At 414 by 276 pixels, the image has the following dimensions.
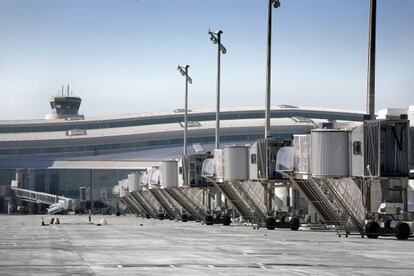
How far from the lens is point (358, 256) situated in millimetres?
39500

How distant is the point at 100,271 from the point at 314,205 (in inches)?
1642

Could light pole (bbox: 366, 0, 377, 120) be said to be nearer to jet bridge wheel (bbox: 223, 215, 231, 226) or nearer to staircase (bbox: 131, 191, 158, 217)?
jet bridge wheel (bbox: 223, 215, 231, 226)

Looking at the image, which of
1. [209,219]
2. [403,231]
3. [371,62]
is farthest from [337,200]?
[209,219]

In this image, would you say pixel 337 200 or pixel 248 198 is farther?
pixel 248 198

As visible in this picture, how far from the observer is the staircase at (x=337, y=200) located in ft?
204

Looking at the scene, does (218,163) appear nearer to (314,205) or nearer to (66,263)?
(314,205)

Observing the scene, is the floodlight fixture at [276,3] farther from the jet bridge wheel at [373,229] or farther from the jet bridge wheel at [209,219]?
the jet bridge wheel at [373,229]

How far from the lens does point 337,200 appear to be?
63.9 m

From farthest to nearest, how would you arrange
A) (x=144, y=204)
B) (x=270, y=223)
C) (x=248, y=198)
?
(x=144, y=204)
(x=248, y=198)
(x=270, y=223)

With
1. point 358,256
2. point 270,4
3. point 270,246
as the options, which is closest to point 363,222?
point 270,246

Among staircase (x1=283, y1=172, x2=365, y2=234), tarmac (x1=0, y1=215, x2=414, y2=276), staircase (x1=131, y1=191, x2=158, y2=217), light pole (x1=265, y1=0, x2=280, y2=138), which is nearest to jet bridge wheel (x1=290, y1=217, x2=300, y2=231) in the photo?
staircase (x1=283, y1=172, x2=365, y2=234)

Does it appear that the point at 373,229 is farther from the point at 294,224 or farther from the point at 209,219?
the point at 209,219

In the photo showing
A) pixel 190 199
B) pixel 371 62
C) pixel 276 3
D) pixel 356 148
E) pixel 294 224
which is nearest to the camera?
pixel 356 148

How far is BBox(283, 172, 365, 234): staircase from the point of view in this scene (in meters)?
62.2
